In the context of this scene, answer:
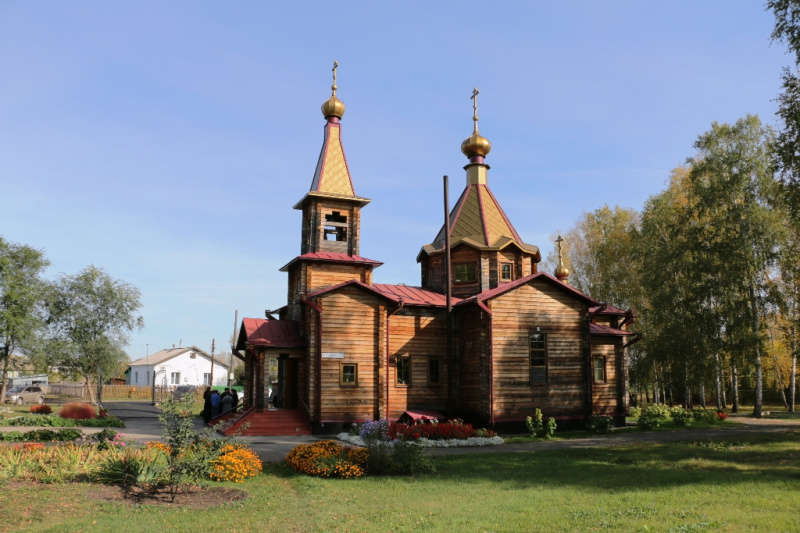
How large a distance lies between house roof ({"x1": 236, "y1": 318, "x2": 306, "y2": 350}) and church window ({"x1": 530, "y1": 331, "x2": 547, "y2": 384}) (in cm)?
911

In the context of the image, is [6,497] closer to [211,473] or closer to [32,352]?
[211,473]

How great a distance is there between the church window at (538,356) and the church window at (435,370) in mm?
3741

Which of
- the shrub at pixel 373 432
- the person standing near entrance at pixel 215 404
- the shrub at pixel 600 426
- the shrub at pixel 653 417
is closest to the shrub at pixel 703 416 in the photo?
the shrub at pixel 653 417

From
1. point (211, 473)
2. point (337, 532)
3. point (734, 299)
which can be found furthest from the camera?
point (734, 299)

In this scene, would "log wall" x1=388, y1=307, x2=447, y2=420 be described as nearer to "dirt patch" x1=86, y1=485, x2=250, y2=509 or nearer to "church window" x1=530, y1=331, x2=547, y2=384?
"church window" x1=530, y1=331, x2=547, y2=384

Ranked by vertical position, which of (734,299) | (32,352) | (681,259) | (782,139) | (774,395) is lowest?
(774,395)

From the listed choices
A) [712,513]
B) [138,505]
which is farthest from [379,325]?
[712,513]

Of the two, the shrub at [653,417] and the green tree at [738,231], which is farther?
the green tree at [738,231]

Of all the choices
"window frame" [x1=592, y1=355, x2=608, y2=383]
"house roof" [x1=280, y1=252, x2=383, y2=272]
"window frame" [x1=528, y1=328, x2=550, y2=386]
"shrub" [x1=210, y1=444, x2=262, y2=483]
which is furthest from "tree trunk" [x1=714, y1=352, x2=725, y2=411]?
"shrub" [x1=210, y1=444, x2=262, y2=483]

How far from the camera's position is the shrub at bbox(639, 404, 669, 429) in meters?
23.2

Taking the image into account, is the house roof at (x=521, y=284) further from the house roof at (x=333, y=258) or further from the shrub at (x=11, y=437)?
→ the shrub at (x=11, y=437)

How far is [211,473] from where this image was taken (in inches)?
468

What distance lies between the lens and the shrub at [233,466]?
474 inches

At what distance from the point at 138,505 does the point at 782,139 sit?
2060 centimetres
